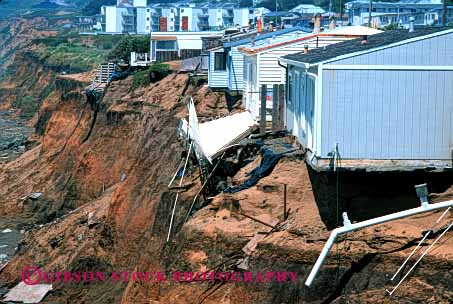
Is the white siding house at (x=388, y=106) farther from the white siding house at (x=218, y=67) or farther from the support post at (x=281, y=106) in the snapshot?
the white siding house at (x=218, y=67)

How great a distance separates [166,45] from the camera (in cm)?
6325

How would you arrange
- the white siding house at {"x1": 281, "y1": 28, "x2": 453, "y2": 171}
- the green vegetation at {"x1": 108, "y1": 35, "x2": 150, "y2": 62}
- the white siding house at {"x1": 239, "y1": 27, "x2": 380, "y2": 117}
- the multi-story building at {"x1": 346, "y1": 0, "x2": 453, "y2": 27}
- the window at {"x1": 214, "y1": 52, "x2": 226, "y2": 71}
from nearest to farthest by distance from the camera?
the white siding house at {"x1": 281, "y1": 28, "x2": 453, "y2": 171} → the white siding house at {"x1": 239, "y1": 27, "x2": 380, "y2": 117} → the window at {"x1": 214, "y1": 52, "x2": 226, "y2": 71} → the green vegetation at {"x1": 108, "y1": 35, "x2": 150, "y2": 62} → the multi-story building at {"x1": 346, "y1": 0, "x2": 453, "y2": 27}

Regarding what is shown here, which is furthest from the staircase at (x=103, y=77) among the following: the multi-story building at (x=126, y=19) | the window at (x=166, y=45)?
the multi-story building at (x=126, y=19)

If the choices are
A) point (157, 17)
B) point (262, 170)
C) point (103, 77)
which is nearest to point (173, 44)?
point (103, 77)

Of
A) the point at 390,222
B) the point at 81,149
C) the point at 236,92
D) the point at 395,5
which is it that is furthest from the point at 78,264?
the point at 395,5

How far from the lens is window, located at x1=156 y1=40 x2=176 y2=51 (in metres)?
62.9

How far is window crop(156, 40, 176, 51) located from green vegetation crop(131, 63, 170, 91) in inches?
373

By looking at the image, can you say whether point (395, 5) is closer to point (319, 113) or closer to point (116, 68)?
point (116, 68)

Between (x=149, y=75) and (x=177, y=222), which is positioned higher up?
(x=149, y=75)

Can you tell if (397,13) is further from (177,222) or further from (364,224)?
(364,224)

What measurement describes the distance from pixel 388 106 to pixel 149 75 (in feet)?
115

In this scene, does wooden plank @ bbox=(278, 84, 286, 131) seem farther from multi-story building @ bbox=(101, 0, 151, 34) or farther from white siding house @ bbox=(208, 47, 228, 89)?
multi-story building @ bbox=(101, 0, 151, 34)

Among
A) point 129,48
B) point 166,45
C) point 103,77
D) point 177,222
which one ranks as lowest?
point 177,222

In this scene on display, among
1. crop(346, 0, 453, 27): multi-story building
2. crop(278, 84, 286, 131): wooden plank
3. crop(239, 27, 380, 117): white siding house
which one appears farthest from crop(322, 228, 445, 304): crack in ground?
crop(346, 0, 453, 27): multi-story building
